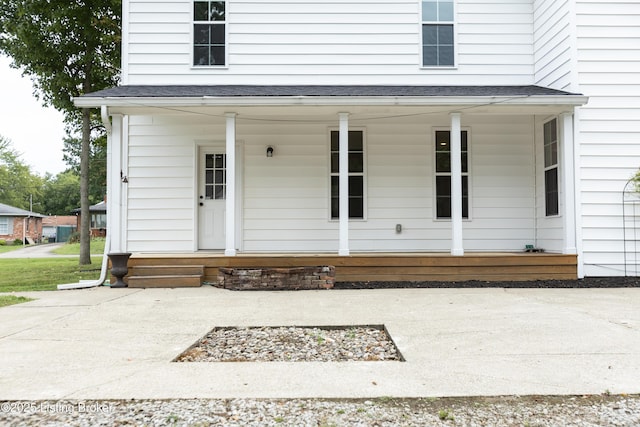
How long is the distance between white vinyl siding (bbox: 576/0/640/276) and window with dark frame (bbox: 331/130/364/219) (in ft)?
12.1

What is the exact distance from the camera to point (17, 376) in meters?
3.09

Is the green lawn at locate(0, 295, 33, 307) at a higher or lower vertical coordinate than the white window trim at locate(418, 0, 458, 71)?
lower

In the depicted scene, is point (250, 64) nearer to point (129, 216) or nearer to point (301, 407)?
point (129, 216)

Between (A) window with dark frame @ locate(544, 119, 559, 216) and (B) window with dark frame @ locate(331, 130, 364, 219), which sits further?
(B) window with dark frame @ locate(331, 130, 364, 219)

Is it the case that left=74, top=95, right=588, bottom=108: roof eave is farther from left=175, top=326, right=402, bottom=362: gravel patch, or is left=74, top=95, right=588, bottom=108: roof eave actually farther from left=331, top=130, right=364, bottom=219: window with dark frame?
left=175, top=326, right=402, bottom=362: gravel patch

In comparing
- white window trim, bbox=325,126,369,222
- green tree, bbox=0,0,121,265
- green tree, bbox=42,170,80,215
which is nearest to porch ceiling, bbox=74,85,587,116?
white window trim, bbox=325,126,369,222

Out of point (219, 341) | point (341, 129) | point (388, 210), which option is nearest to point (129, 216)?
point (341, 129)

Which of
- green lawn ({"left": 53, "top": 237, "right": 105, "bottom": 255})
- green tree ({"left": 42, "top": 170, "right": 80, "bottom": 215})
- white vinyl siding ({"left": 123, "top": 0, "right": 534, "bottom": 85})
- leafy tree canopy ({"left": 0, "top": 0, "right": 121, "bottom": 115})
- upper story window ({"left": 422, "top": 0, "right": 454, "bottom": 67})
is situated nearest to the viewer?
white vinyl siding ({"left": 123, "top": 0, "right": 534, "bottom": 85})

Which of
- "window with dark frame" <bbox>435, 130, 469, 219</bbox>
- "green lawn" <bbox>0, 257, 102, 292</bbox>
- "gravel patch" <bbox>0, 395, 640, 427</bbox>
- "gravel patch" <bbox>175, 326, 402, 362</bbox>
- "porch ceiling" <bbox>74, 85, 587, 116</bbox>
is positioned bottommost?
"green lawn" <bbox>0, 257, 102, 292</bbox>

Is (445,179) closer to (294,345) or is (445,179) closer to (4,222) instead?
(294,345)

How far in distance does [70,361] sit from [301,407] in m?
1.90

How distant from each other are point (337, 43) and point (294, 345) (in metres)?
6.74

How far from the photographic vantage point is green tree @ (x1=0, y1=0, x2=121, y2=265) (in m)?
11.6

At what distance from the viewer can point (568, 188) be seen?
753 centimetres
